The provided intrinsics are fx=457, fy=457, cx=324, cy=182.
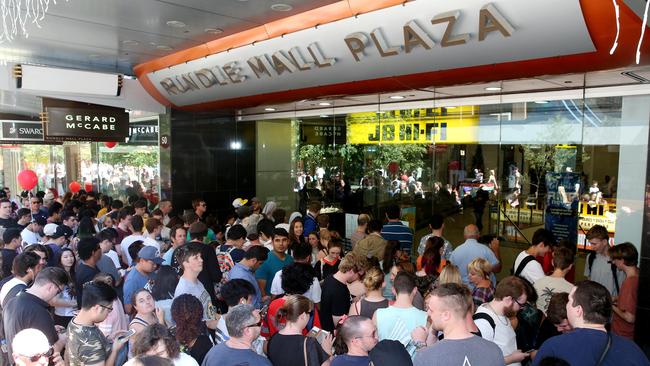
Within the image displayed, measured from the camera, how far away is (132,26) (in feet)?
20.5

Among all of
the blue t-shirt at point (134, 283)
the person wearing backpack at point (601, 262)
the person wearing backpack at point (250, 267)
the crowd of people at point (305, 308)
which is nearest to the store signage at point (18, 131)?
the crowd of people at point (305, 308)

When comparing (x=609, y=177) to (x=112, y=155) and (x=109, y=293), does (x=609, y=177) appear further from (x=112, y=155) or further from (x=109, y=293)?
(x=112, y=155)

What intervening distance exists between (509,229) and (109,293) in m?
7.22

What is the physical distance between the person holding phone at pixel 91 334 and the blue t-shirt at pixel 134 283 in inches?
45.2

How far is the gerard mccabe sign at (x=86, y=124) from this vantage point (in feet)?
28.8

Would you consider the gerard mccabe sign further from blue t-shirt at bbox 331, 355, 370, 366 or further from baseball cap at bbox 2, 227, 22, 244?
blue t-shirt at bbox 331, 355, 370, 366

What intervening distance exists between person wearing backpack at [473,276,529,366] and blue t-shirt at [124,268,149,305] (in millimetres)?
2938

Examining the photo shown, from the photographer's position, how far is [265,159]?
42.3 ft

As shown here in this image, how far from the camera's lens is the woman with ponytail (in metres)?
2.82

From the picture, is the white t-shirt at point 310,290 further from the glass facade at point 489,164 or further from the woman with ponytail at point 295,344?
the glass facade at point 489,164

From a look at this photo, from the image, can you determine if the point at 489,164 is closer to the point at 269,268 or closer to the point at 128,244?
the point at 269,268

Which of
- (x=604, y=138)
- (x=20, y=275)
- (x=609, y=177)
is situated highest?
(x=604, y=138)

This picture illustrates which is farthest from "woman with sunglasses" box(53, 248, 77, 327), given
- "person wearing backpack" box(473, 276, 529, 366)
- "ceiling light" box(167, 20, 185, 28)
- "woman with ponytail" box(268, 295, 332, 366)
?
"person wearing backpack" box(473, 276, 529, 366)

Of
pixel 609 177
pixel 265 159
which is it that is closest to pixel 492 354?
pixel 609 177
